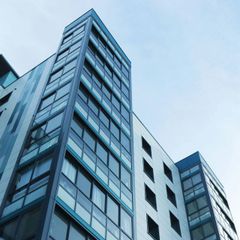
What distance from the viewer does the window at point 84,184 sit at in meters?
22.0

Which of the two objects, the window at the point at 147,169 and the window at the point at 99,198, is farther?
the window at the point at 147,169

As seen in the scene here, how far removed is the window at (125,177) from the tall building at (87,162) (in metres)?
0.08

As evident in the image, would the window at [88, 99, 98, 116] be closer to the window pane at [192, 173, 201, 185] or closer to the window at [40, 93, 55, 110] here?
the window at [40, 93, 55, 110]

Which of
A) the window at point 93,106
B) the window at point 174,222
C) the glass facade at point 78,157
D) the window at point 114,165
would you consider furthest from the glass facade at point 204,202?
the window at point 93,106

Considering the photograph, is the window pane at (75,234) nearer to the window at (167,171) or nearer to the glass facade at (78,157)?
the glass facade at (78,157)

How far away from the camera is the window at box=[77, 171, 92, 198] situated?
2200 cm

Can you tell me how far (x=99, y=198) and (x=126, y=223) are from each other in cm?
255

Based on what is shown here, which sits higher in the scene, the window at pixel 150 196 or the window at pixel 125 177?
the window at pixel 150 196

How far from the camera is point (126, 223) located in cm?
2431

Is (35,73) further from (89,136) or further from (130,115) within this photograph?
(89,136)

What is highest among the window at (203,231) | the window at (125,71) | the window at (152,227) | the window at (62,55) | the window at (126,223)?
the window at (125,71)

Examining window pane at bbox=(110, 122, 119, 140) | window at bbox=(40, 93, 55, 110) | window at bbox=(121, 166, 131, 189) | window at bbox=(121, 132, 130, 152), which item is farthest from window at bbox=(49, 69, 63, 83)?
window at bbox=(121, 166, 131, 189)

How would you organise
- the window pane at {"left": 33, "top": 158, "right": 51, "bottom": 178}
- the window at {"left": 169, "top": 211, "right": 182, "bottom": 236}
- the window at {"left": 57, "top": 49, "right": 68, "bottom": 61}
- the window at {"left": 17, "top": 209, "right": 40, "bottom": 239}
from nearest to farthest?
the window at {"left": 17, "top": 209, "right": 40, "bottom": 239} < the window pane at {"left": 33, "top": 158, "right": 51, "bottom": 178} < the window at {"left": 57, "top": 49, "right": 68, "bottom": 61} < the window at {"left": 169, "top": 211, "right": 182, "bottom": 236}

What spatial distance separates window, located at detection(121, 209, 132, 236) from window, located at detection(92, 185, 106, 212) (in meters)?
1.72
